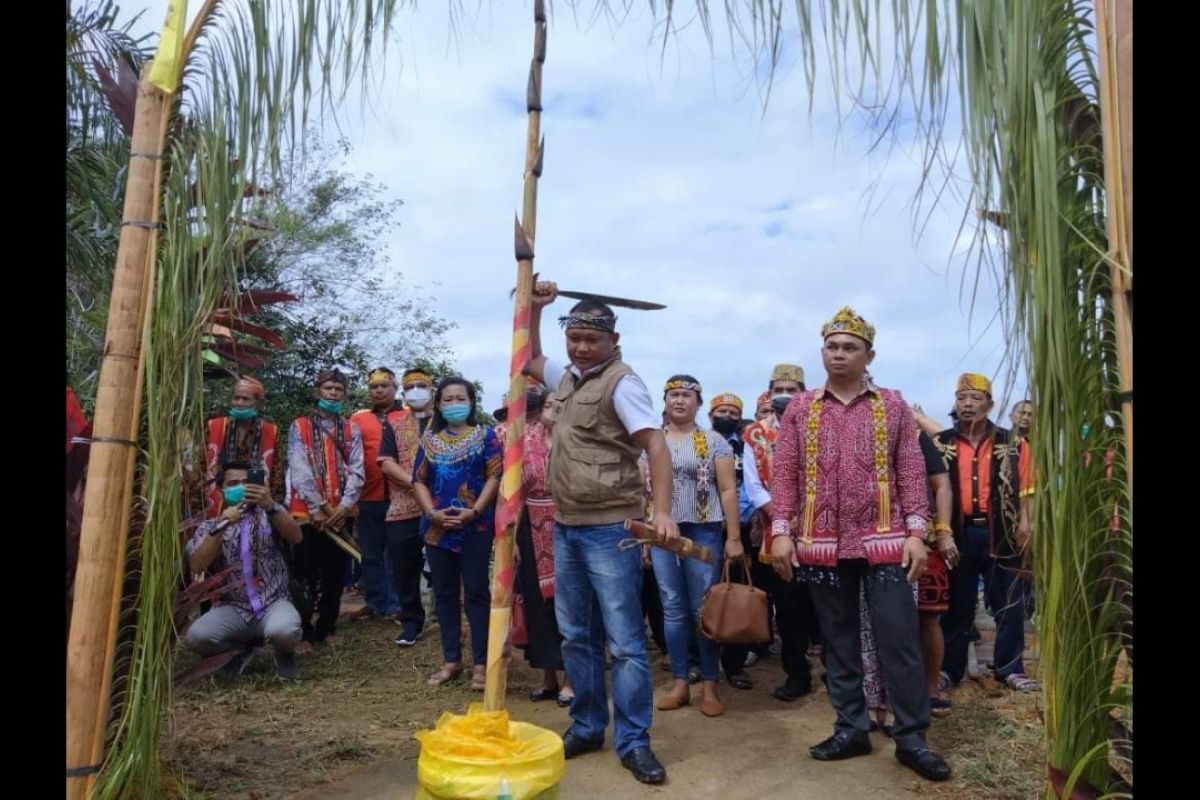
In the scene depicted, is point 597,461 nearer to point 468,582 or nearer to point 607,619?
point 607,619

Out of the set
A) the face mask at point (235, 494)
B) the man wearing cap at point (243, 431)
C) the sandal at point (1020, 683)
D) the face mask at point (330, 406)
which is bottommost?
the sandal at point (1020, 683)

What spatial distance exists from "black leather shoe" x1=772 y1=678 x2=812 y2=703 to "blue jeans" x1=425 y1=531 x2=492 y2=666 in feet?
5.98

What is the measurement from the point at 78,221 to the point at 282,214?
6.77ft

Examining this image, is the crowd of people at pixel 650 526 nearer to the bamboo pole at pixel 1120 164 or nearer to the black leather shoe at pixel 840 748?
the black leather shoe at pixel 840 748

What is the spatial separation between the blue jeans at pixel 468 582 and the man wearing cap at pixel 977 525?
287 cm

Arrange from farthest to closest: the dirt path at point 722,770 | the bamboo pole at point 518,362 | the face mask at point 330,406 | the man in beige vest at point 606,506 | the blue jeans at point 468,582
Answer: the face mask at point 330,406 < the blue jeans at point 468,582 < the man in beige vest at point 606,506 < the dirt path at point 722,770 < the bamboo pole at point 518,362

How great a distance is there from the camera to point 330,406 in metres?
6.92

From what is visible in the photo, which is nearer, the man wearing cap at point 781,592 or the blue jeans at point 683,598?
the blue jeans at point 683,598

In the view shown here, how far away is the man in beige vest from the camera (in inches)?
150

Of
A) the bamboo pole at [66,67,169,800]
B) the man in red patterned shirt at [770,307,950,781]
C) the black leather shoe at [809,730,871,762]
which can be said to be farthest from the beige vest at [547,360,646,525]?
the bamboo pole at [66,67,169,800]

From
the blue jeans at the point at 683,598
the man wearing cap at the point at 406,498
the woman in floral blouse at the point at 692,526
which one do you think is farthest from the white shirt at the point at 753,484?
the man wearing cap at the point at 406,498

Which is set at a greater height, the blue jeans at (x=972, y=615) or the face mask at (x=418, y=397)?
the face mask at (x=418, y=397)

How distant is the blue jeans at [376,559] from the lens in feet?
23.8

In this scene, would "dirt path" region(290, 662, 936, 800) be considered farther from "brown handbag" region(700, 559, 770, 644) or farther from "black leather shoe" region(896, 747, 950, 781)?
"brown handbag" region(700, 559, 770, 644)
